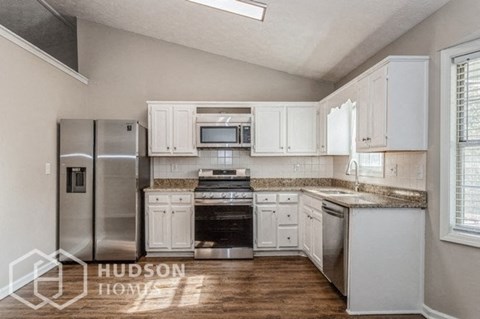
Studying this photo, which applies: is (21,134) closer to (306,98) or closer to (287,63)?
(287,63)

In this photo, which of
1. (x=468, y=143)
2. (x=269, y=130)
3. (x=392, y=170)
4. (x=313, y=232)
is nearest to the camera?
(x=468, y=143)

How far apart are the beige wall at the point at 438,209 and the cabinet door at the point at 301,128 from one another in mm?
1956

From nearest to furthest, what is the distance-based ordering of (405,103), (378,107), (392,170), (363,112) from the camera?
(405,103) → (378,107) → (363,112) → (392,170)

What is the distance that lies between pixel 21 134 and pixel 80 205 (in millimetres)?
1149

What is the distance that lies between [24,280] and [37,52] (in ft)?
8.20

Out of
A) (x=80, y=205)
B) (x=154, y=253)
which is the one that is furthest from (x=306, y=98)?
(x=80, y=205)

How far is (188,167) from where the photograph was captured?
516 centimetres

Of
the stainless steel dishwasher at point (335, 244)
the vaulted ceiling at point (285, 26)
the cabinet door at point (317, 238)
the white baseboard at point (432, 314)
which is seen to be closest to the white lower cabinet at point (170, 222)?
the cabinet door at point (317, 238)

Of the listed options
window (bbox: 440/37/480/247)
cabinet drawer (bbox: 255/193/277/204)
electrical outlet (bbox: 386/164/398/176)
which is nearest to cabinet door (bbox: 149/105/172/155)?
cabinet drawer (bbox: 255/193/277/204)

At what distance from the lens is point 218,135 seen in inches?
187

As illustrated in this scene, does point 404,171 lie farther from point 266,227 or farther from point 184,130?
point 184,130

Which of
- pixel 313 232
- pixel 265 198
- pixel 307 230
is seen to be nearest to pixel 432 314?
pixel 313 232

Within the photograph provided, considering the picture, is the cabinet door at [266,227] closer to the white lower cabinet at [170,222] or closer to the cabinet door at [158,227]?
the white lower cabinet at [170,222]

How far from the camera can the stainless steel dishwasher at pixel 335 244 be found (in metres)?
2.97
